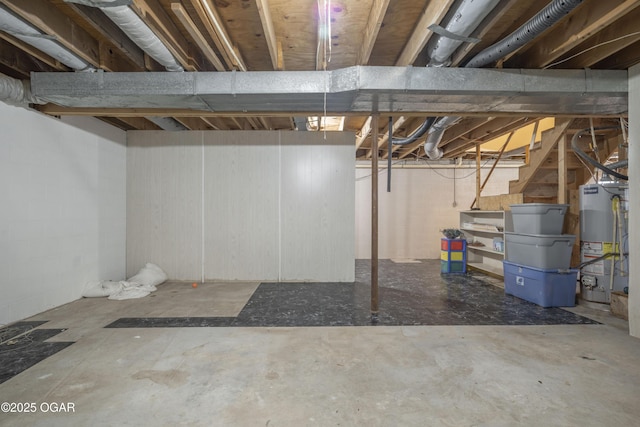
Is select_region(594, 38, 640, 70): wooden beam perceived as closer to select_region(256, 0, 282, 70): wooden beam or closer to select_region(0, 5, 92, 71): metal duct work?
select_region(256, 0, 282, 70): wooden beam

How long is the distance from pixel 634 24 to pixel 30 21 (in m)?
4.34

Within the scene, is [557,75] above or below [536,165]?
above

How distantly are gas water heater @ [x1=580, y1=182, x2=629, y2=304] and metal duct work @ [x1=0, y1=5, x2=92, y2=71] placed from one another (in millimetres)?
5425

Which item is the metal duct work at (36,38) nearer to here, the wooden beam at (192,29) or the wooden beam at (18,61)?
the wooden beam at (18,61)

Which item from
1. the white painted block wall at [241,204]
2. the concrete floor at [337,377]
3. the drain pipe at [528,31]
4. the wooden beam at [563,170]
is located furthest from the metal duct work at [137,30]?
the wooden beam at [563,170]

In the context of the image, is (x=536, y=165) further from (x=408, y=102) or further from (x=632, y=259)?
(x=408, y=102)

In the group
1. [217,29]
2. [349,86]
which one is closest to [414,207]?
[349,86]

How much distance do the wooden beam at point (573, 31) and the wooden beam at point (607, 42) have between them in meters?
0.21

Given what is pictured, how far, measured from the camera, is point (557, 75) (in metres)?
2.37

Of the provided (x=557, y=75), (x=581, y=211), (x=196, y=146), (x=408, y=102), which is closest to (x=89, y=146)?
(x=196, y=146)

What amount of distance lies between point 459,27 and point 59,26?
2.89m

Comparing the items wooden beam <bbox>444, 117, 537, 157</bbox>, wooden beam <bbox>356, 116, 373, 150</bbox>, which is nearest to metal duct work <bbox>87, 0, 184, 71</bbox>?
wooden beam <bbox>356, 116, 373, 150</bbox>

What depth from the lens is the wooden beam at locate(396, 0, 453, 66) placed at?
1784 millimetres

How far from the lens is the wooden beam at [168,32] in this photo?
1.78 metres
